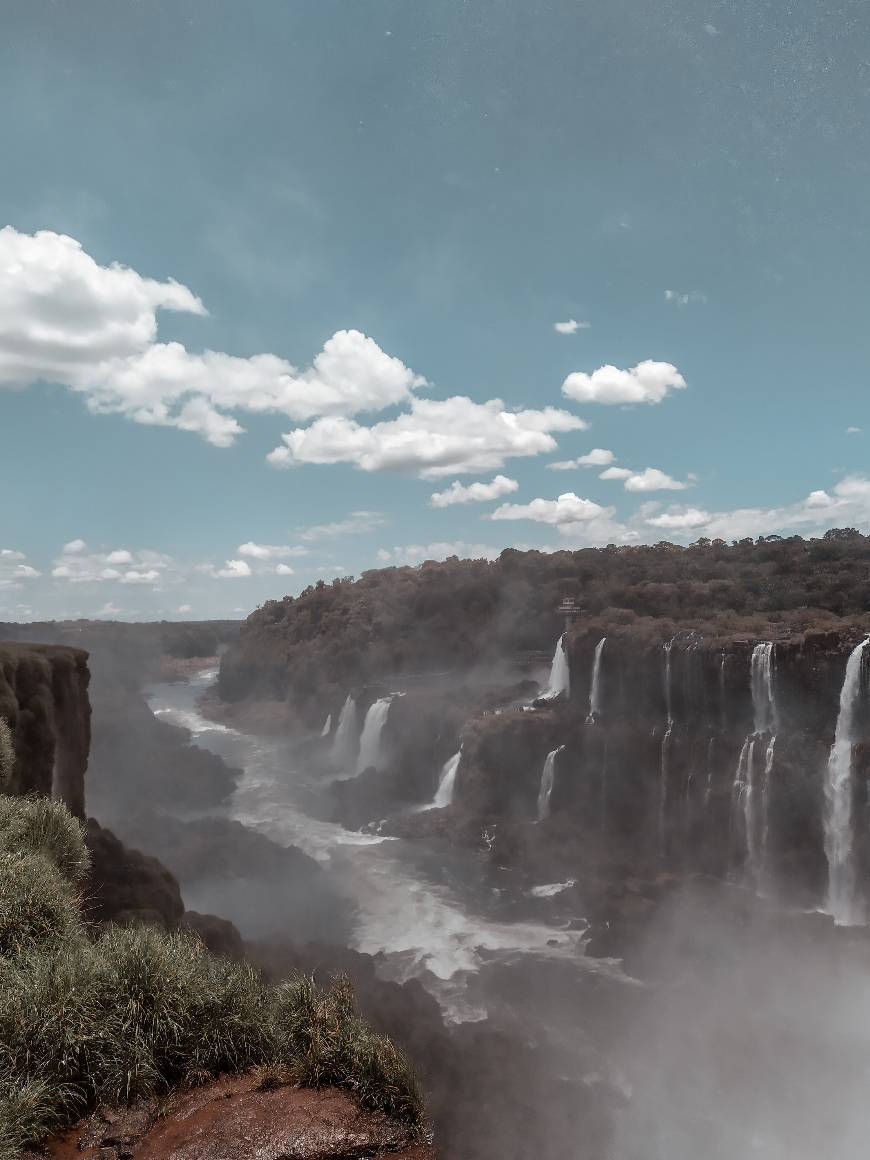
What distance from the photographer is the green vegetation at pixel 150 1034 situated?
6.07m

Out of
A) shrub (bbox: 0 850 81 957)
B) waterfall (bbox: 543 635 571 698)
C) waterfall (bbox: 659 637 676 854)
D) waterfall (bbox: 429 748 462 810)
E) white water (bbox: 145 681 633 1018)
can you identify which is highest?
shrub (bbox: 0 850 81 957)

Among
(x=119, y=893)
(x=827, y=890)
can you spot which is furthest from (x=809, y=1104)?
(x=119, y=893)

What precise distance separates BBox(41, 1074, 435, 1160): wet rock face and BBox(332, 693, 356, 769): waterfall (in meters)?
56.5

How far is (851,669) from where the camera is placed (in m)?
31.3

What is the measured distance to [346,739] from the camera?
6325cm

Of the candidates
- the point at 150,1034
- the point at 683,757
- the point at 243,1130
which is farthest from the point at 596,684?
the point at 243,1130

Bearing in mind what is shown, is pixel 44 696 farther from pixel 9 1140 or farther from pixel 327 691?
pixel 327 691

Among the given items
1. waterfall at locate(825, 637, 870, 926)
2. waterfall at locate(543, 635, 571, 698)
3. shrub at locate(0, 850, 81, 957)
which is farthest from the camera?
waterfall at locate(543, 635, 571, 698)

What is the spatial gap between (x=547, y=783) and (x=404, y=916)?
13104 mm

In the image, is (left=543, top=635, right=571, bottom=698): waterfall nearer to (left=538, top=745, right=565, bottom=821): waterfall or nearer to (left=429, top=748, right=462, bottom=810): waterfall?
Answer: (left=538, top=745, right=565, bottom=821): waterfall

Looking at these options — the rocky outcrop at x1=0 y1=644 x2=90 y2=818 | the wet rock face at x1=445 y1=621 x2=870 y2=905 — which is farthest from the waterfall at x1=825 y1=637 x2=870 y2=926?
the rocky outcrop at x1=0 y1=644 x2=90 y2=818

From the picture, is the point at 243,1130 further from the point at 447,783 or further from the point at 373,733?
the point at 373,733

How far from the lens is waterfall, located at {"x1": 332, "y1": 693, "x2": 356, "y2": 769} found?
6222 centimetres

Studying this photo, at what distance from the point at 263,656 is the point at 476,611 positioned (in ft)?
122
